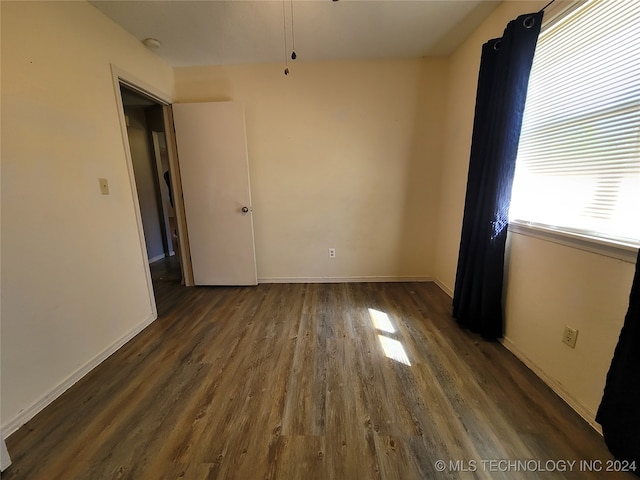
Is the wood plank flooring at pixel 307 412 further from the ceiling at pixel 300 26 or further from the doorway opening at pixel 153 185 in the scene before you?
the ceiling at pixel 300 26

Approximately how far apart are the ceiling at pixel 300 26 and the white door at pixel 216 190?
518 millimetres

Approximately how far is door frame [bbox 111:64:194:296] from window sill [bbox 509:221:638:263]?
288 cm

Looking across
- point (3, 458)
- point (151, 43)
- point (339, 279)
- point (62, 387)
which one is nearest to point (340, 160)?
point (339, 279)

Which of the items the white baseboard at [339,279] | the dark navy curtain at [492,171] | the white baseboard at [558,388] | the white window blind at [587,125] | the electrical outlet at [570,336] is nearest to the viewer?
the white window blind at [587,125]

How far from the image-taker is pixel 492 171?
5.63 ft

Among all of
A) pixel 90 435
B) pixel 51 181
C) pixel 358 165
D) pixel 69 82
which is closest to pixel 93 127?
pixel 69 82

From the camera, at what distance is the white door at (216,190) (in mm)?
2613

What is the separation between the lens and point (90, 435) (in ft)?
4.02

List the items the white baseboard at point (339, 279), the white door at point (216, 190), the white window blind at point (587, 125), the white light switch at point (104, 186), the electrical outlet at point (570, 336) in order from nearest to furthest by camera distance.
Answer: the white window blind at point (587, 125), the electrical outlet at point (570, 336), the white light switch at point (104, 186), the white door at point (216, 190), the white baseboard at point (339, 279)

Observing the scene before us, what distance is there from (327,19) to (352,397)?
8.80 feet

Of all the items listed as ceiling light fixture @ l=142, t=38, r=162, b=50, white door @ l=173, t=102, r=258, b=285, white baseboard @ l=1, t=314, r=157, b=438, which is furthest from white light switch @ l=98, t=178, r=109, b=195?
ceiling light fixture @ l=142, t=38, r=162, b=50

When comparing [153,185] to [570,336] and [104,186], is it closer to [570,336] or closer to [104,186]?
[104,186]

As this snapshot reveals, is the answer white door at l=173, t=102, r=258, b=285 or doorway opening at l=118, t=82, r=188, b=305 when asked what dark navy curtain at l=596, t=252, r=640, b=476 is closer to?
white door at l=173, t=102, r=258, b=285

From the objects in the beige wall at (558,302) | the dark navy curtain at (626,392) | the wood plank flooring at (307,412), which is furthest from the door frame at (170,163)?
the dark navy curtain at (626,392)
